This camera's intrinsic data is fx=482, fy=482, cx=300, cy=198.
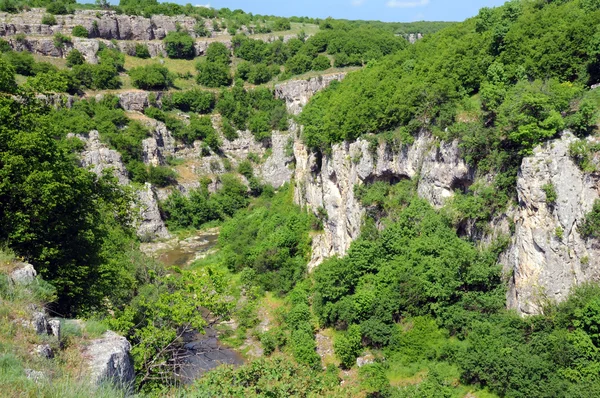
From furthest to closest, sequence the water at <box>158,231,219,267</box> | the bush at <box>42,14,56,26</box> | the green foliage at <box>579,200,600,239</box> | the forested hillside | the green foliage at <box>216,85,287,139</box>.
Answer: the bush at <box>42,14,56,26</box> → the green foliage at <box>216,85,287,139</box> → the water at <box>158,231,219,267</box> → the green foliage at <box>579,200,600,239</box> → the forested hillside

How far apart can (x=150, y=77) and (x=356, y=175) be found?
43445 millimetres

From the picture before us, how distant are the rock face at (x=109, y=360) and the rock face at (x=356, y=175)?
19.8m

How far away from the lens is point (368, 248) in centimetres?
2847

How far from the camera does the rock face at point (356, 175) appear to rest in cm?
2633

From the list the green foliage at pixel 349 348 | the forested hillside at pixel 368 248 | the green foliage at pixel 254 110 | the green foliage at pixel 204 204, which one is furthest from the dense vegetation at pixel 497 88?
the green foliage at pixel 254 110

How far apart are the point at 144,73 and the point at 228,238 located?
31.6 metres

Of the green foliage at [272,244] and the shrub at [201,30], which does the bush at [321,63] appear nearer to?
the shrub at [201,30]

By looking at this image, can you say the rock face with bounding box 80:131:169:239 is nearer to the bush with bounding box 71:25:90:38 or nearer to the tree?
the bush with bounding box 71:25:90:38

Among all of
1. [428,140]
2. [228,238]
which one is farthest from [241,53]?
[428,140]

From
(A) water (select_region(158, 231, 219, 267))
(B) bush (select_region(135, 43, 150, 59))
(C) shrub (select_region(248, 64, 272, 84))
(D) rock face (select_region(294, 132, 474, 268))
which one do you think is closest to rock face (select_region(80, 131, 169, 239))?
(A) water (select_region(158, 231, 219, 267))

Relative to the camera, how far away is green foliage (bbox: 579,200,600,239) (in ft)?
63.2

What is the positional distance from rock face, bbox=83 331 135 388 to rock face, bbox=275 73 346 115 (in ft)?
185

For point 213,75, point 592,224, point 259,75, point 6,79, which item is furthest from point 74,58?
point 592,224

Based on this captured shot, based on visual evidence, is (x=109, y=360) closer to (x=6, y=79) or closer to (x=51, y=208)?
(x=51, y=208)
